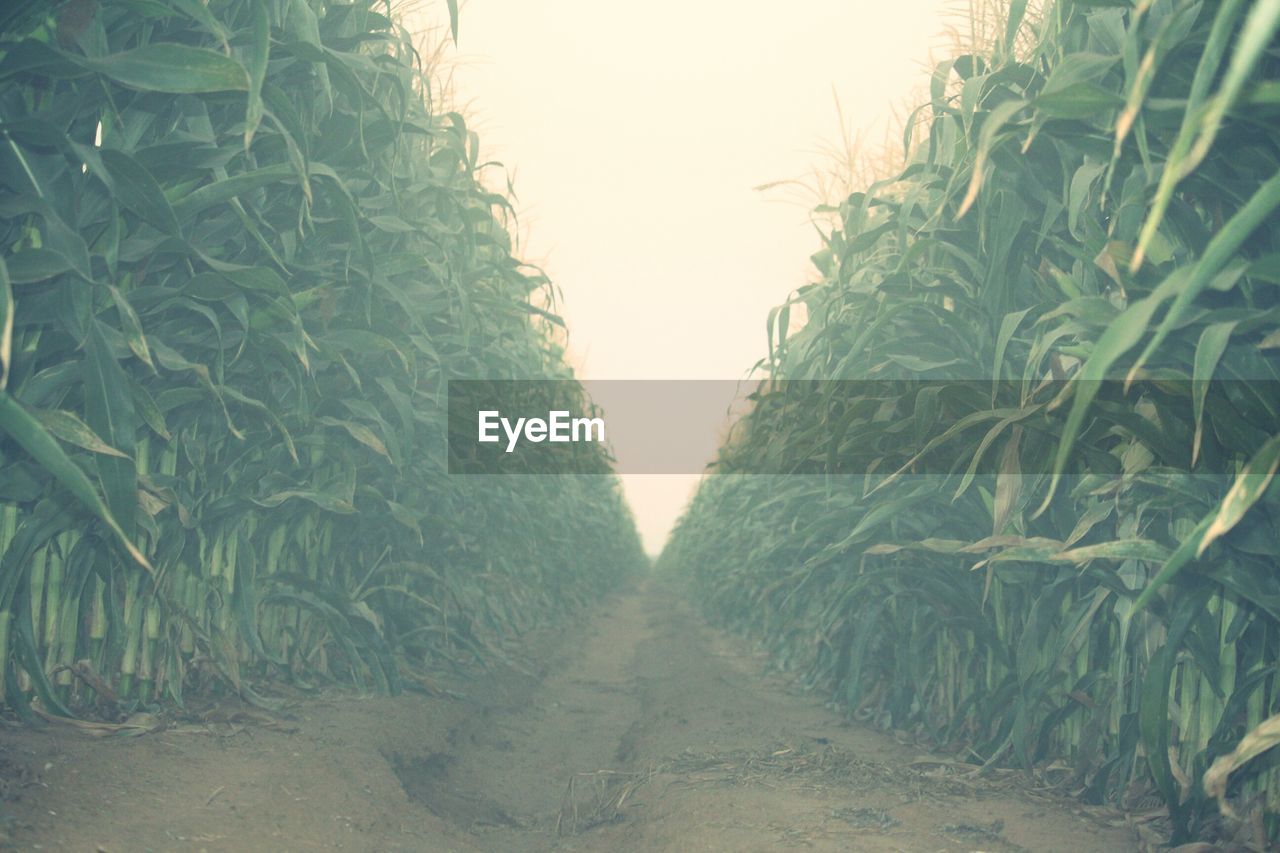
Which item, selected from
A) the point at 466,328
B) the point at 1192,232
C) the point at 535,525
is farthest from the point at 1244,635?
the point at 535,525

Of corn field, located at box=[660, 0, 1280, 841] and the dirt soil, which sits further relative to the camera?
the dirt soil

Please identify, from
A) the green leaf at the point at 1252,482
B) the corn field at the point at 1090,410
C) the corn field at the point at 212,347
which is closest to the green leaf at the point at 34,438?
the corn field at the point at 212,347

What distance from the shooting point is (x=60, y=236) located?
140cm

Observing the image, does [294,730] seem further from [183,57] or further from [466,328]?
[183,57]

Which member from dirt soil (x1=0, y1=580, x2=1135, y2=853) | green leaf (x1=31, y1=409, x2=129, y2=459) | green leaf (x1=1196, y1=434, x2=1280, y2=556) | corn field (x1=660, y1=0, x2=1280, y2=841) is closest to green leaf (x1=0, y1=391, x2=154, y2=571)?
green leaf (x1=31, y1=409, x2=129, y2=459)

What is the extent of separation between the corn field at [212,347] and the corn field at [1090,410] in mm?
1108

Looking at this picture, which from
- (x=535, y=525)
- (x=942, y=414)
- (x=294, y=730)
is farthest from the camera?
(x=535, y=525)

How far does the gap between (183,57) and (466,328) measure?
1.24 meters

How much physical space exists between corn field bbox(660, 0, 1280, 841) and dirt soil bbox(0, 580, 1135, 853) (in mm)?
243

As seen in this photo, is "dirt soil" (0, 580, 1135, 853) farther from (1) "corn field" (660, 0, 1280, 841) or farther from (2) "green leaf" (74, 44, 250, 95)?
(2) "green leaf" (74, 44, 250, 95)

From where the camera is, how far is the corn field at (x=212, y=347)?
143 cm

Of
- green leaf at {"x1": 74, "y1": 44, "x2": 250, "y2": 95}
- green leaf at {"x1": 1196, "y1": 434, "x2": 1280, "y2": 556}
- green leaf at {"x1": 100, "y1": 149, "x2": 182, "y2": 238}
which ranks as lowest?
green leaf at {"x1": 1196, "y1": 434, "x2": 1280, "y2": 556}

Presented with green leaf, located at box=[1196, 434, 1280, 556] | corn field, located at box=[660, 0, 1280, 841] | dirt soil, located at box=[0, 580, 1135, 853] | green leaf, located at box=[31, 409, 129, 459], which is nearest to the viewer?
green leaf, located at box=[1196, 434, 1280, 556]

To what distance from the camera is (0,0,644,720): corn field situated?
56.3 inches
